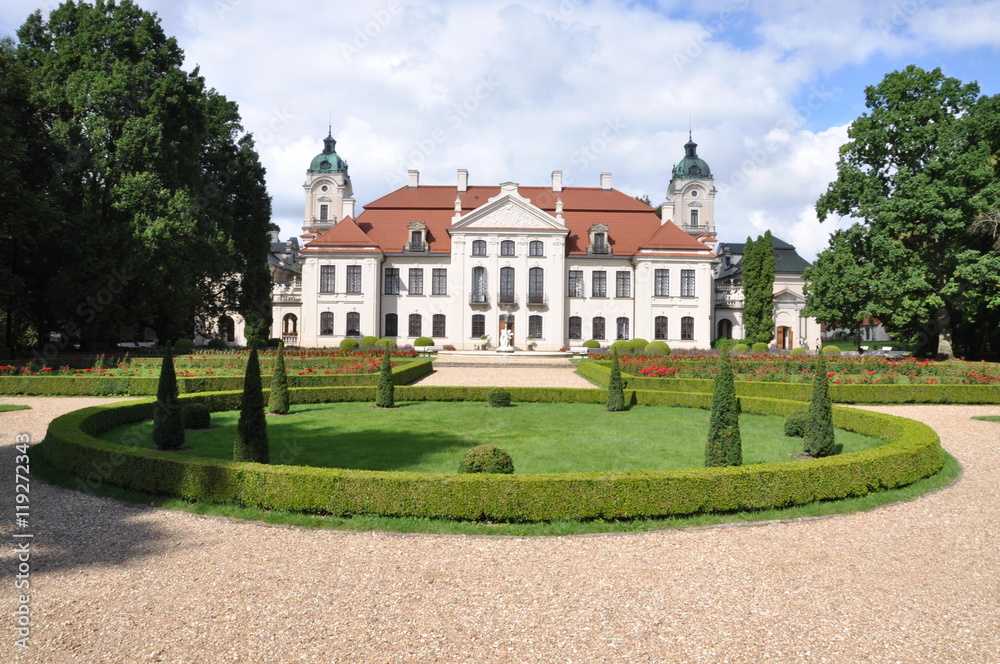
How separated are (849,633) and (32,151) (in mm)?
31417

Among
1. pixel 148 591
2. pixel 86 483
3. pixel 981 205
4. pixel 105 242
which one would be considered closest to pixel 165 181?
pixel 105 242

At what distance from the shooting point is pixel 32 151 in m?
25.2

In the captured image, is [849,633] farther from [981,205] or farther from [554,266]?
[554,266]

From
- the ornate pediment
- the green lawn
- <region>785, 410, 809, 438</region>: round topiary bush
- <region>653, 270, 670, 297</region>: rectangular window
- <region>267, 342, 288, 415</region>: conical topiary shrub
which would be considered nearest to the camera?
the green lawn

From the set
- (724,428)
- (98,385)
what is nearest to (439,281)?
(98,385)

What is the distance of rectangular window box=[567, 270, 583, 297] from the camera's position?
41.1 meters

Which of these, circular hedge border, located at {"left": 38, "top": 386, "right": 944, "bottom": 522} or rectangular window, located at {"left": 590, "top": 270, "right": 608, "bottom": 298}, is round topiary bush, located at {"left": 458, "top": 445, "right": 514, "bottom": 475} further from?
rectangular window, located at {"left": 590, "top": 270, "right": 608, "bottom": 298}

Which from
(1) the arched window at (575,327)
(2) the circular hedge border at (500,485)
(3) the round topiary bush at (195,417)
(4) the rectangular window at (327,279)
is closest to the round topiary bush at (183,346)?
(4) the rectangular window at (327,279)

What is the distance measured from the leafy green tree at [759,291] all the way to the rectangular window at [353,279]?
25.6 m

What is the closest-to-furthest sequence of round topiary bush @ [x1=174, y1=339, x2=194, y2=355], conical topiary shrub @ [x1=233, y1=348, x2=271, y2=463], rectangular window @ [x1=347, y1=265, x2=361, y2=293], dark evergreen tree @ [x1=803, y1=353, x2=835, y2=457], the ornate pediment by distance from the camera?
conical topiary shrub @ [x1=233, y1=348, x2=271, y2=463] < dark evergreen tree @ [x1=803, y1=353, x2=835, y2=457] < round topiary bush @ [x1=174, y1=339, x2=194, y2=355] < the ornate pediment < rectangular window @ [x1=347, y1=265, x2=361, y2=293]

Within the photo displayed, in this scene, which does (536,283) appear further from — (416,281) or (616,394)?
(616,394)

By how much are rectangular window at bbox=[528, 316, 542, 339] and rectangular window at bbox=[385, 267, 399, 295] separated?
898 centimetres

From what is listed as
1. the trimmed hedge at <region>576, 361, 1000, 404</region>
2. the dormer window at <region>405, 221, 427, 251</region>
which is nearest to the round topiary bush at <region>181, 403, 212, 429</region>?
the trimmed hedge at <region>576, 361, 1000, 404</region>

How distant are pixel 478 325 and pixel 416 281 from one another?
508cm
